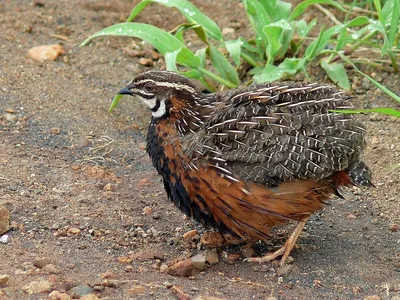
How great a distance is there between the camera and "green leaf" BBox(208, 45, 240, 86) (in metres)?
8.23

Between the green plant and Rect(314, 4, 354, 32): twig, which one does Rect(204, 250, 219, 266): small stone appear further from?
Rect(314, 4, 354, 32): twig

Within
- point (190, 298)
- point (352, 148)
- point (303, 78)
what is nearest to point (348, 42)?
point (303, 78)

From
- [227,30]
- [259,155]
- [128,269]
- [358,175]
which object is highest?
[227,30]

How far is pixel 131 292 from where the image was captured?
5426 mm

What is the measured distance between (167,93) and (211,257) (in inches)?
50.4

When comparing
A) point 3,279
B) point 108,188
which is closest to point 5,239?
point 3,279

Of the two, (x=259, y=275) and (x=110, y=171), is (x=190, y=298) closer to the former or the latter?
(x=259, y=275)

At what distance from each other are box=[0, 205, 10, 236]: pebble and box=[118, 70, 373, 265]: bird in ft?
3.80

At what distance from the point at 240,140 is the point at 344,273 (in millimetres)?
1200

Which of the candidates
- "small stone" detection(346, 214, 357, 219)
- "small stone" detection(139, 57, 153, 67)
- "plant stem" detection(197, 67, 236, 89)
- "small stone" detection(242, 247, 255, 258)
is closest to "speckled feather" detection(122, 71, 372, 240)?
"small stone" detection(242, 247, 255, 258)

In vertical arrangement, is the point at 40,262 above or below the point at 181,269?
above

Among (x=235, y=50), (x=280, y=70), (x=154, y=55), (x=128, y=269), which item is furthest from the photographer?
(x=154, y=55)

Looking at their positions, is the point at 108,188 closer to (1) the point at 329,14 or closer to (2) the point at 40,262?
(2) the point at 40,262

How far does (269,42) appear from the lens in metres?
7.87
